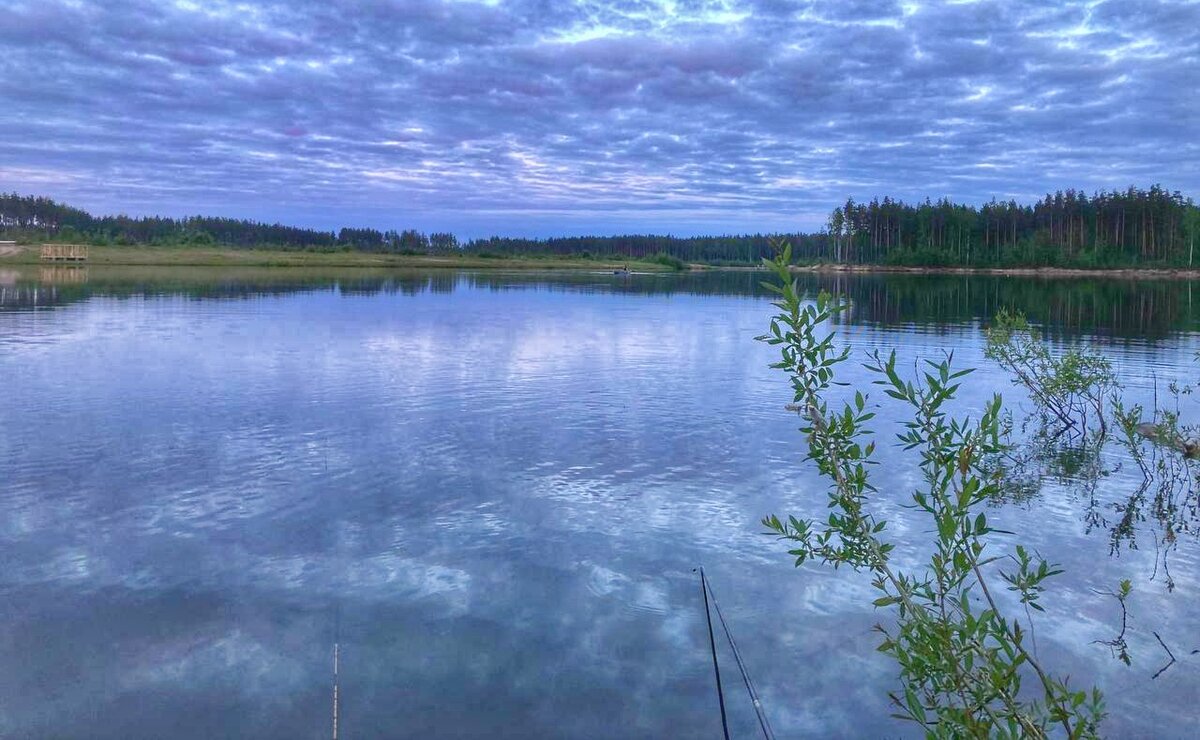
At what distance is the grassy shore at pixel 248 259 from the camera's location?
5103 inches

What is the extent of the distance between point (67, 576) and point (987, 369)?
24961 millimetres

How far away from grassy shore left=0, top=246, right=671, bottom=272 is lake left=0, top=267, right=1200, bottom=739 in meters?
120

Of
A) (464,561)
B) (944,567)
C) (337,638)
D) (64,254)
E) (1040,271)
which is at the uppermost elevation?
(64,254)

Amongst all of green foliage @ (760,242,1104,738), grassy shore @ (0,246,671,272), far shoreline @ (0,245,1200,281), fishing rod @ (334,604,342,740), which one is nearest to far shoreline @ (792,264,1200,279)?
far shoreline @ (0,245,1200,281)

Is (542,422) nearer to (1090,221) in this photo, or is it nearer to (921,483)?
(921,483)

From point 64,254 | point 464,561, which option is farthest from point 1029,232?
point 464,561

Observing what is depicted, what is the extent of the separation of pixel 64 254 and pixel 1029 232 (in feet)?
532

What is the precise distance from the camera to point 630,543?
11484 mm

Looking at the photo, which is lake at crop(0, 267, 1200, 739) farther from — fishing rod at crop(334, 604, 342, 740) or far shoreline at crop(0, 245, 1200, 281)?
far shoreline at crop(0, 245, 1200, 281)

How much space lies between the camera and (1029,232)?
171250 millimetres

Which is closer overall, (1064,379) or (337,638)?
(337,638)

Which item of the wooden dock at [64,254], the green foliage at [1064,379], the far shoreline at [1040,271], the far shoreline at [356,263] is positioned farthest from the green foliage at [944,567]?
the far shoreline at [1040,271]

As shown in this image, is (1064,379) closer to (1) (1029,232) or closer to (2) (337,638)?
(2) (337,638)

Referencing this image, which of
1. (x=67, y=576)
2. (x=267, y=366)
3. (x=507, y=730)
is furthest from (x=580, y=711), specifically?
(x=267, y=366)
